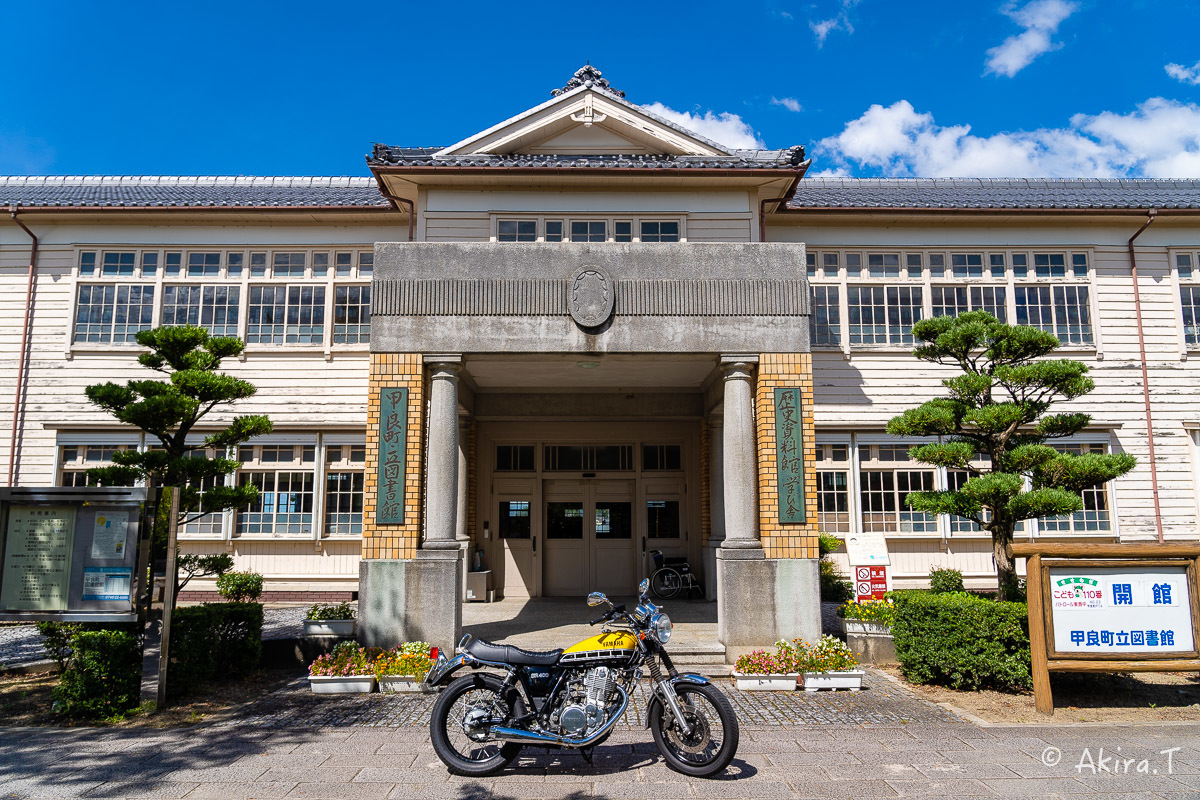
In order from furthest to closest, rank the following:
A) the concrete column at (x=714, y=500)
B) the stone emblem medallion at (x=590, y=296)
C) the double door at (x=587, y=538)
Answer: the double door at (x=587, y=538) → the concrete column at (x=714, y=500) → the stone emblem medallion at (x=590, y=296)

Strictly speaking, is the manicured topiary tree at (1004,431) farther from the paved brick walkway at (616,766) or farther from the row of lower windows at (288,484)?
the row of lower windows at (288,484)

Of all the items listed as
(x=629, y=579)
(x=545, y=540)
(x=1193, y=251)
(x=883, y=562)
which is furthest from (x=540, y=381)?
(x=1193, y=251)

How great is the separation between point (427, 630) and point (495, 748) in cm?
313

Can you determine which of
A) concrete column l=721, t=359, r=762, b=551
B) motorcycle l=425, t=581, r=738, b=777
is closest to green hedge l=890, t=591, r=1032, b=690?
concrete column l=721, t=359, r=762, b=551

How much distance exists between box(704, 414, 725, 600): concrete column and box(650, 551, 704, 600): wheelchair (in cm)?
44

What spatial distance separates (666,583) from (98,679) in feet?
29.6

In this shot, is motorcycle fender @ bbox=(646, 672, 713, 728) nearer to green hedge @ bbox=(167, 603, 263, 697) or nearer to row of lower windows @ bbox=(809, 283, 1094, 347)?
green hedge @ bbox=(167, 603, 263, 697)

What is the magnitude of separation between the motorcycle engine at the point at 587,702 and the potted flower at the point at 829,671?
3.25 meters

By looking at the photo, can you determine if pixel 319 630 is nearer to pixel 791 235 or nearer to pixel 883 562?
pixel 883 562

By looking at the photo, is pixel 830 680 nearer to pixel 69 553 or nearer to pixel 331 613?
pixel 331 613

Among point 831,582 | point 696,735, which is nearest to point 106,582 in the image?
point 696,735

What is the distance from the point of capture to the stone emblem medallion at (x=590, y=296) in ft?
29.5

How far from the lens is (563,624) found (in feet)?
34.6

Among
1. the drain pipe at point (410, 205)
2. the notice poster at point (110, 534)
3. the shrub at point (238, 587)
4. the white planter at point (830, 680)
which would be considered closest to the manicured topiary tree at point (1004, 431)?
the white planter at point (830, 680)
